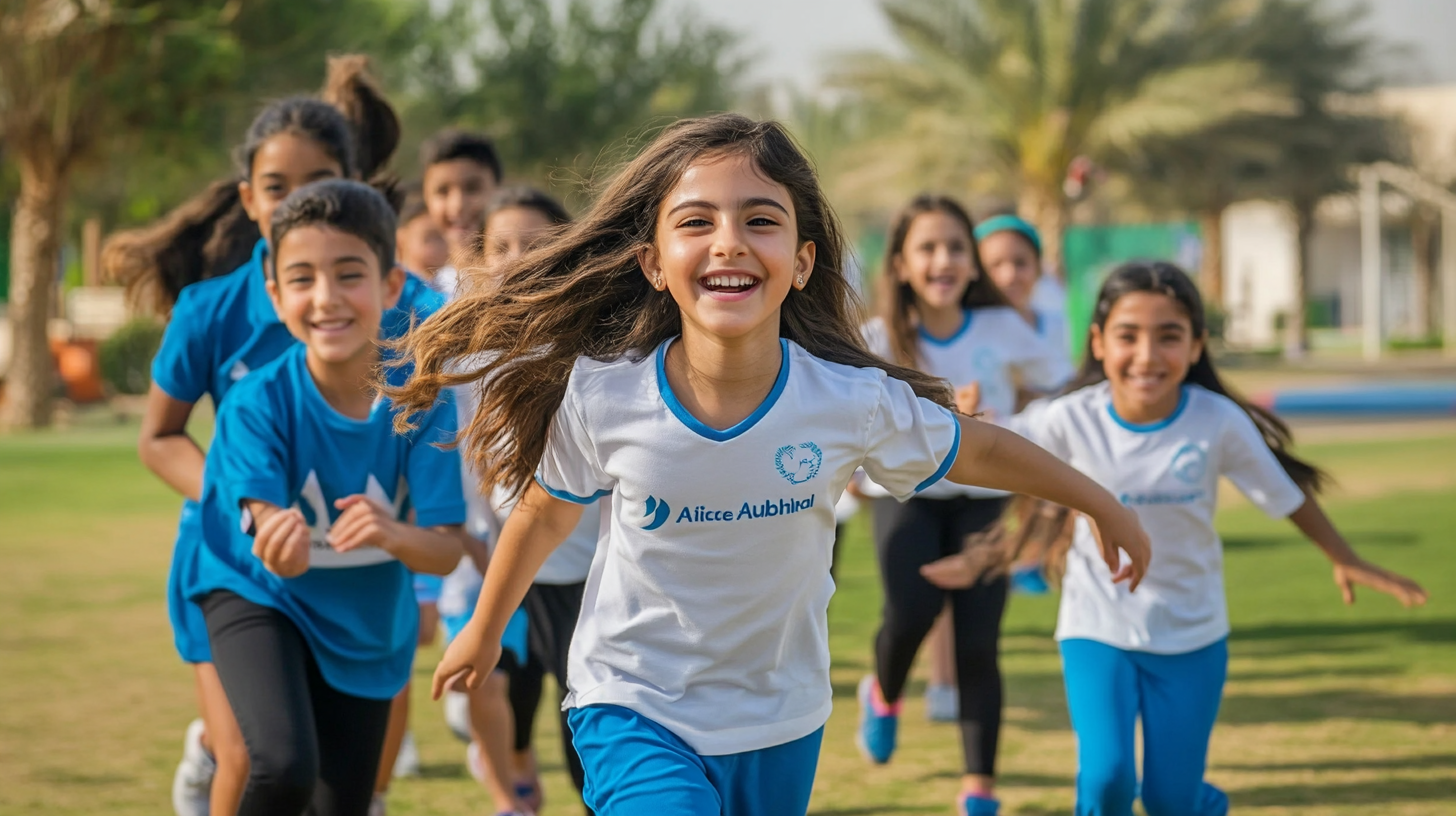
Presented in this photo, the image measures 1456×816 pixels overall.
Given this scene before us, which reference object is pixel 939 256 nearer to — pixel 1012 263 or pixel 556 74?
pixel 1012 263

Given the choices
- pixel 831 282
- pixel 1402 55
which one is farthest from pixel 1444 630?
pixel 1402 55

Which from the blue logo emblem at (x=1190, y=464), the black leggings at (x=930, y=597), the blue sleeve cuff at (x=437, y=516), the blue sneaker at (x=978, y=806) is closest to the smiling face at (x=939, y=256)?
the black leggings at (x=930, y=597)

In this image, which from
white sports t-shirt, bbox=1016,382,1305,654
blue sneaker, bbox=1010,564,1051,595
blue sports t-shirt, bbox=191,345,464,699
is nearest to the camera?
blue sports t-shirt, bbox=191,345,464,699

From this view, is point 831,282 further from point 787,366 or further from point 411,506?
point 411,506

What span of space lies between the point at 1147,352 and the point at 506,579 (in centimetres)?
204

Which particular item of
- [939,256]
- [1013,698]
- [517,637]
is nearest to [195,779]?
[517,637]

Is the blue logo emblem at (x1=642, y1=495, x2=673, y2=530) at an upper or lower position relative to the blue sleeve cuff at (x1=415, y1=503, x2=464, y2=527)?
upper

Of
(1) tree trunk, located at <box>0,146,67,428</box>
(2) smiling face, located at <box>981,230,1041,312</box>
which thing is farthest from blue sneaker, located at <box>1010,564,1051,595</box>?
(1) tree trunk, located at <box>0,146,67,428</box>

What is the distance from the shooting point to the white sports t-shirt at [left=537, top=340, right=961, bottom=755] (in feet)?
9.38

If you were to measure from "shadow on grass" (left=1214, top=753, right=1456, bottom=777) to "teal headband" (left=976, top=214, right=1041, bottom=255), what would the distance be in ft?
8.33

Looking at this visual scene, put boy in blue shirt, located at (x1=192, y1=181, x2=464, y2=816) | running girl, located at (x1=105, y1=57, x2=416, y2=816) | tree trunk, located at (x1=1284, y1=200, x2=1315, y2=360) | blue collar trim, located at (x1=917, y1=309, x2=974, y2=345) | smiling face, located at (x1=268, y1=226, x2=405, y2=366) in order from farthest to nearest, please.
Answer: tree trunk, located at (x1=1284, y1=200, x2=1315, y2=360)
blue collar trim, located at (x1=917, y1=309, x2=974, y2=345)
running girl, located at (x1=105, y1=57, x2=416, y2=816)
smiling face, located at (x1=268, y1=226, x2=405, y2=366)
boy in blue shirt, located at (x1=192, y1=181, x2=464, y2=816)

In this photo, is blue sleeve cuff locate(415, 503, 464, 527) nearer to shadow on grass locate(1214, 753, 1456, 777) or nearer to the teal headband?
shadow on grass locate(1214, 753, 1456, 777)

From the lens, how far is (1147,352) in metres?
4.26

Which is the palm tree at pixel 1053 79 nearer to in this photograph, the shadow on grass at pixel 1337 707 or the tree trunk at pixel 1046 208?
the tree trunk at pixel 1046 208
